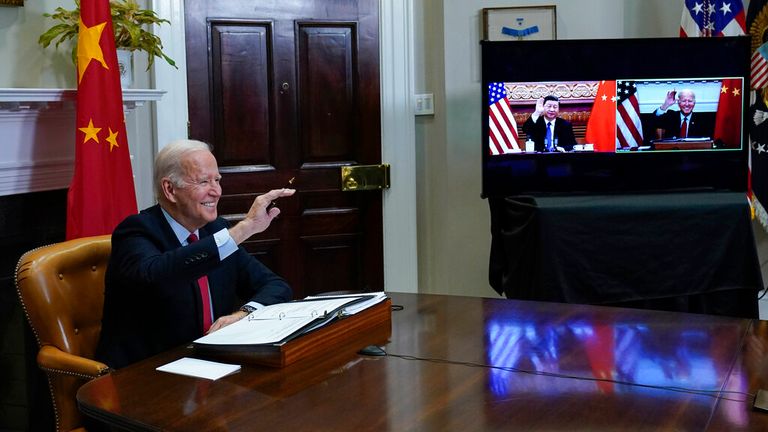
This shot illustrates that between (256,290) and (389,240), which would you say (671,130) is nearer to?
(389,240)

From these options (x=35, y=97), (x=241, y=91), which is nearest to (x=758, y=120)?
(x=241, y=91)

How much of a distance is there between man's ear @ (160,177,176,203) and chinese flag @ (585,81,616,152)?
2.02 m

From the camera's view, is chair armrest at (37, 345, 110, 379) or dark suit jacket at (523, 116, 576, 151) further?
dark suit jacket at (523, 116, 576, 151)

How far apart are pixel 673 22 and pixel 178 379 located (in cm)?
327

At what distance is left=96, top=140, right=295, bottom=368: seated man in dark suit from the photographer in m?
1.97

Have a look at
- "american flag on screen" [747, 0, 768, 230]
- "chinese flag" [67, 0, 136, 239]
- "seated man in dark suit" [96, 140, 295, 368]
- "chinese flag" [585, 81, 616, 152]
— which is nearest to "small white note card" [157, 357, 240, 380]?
"seated man in dark suit" [96, 140, 295, 368]

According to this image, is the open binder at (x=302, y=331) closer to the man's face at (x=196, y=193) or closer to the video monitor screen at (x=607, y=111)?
the man's face at (x=196, y=193)

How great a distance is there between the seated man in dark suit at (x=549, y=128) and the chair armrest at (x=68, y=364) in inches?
84.6

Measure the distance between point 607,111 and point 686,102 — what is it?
33cm

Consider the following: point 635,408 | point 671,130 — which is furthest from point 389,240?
point 635,408

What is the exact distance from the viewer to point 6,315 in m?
3.12

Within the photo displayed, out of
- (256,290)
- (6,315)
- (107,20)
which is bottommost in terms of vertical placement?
(6,315)

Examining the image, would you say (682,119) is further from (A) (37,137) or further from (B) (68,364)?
(B) (68,364)

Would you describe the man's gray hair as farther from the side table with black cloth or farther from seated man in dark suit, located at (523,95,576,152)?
seated man in dark suit, located at (523,95,576,152)
